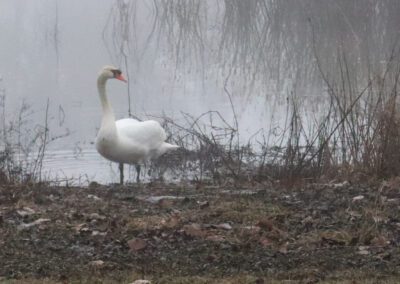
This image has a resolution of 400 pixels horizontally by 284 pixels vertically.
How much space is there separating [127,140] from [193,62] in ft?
45.9

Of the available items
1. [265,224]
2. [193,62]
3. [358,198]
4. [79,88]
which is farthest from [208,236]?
[193,62]

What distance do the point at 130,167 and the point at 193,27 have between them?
544 inches

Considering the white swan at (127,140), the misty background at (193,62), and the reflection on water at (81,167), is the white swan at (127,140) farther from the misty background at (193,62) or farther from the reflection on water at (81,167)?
the misty background at (193,62)

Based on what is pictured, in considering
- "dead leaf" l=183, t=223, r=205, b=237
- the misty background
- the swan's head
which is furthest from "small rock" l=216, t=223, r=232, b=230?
the swan's head

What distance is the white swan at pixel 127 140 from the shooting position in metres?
11.5

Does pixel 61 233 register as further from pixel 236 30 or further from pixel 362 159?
pixel 236 30

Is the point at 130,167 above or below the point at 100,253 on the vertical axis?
above

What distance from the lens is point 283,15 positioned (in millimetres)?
24844

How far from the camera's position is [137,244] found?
6.18 metres

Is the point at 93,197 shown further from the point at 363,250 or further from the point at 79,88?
the point at 79,88

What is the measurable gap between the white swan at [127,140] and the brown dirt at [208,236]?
123 inches

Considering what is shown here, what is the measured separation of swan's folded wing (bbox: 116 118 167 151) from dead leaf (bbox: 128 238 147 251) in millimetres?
5671

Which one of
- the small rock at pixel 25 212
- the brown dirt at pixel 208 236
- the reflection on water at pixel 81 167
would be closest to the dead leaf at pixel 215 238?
the brown dirt at pixel 208 236

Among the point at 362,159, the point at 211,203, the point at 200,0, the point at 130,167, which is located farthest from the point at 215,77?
the point at 211,203
